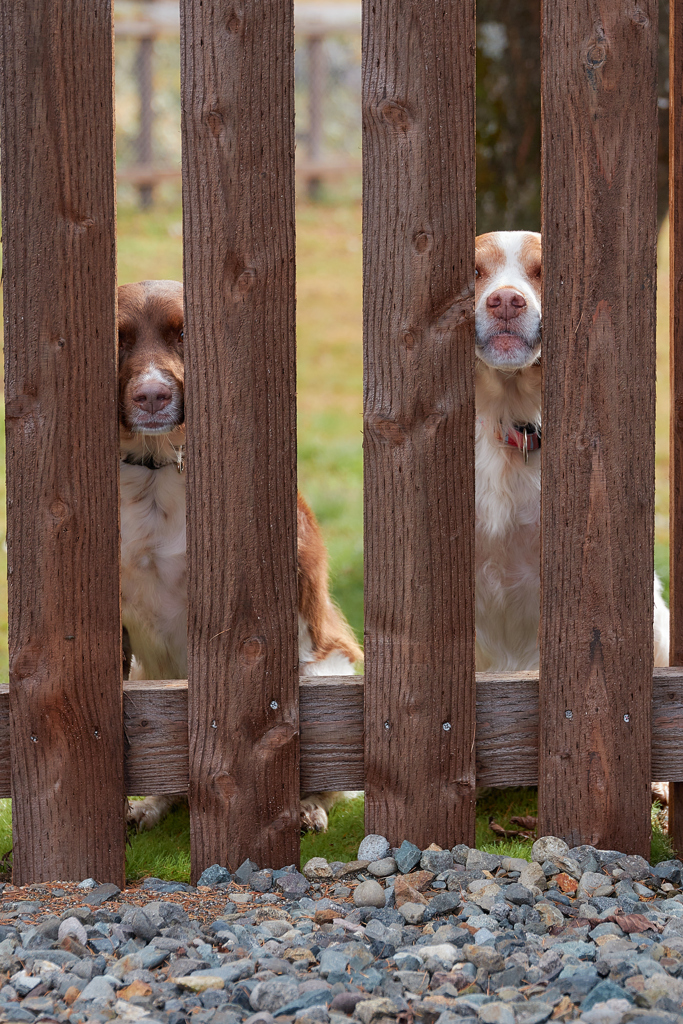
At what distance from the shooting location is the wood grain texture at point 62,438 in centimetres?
211

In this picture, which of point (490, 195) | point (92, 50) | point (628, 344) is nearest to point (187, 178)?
point (92, 50)

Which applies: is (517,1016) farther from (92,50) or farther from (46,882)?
(92,50)

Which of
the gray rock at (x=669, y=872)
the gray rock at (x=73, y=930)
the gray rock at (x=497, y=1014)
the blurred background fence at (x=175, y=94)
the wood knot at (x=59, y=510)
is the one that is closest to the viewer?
the gray rock at (x=497, y=1014)

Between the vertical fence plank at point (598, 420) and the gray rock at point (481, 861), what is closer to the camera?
the vertical fence plank at point (598, 420)

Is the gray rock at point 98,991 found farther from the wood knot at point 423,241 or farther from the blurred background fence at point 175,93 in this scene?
the blurred background fence at point 175,93

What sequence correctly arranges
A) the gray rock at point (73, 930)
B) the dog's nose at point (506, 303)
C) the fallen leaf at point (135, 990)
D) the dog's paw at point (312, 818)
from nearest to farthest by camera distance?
the fallen leaf at point (135, 990), the gray rock at point (73, 930), the dog's nose at point (506, 303), the dog's paw at point (312, 818)

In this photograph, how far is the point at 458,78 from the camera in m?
2.14

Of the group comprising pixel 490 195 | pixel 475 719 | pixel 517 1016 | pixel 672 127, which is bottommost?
pixel 517 1016

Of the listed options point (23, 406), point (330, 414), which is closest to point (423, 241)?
point (23, 406)

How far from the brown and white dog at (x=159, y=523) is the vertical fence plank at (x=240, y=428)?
489 mm

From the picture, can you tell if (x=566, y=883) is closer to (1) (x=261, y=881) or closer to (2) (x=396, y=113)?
(1) (x=261, y=881)

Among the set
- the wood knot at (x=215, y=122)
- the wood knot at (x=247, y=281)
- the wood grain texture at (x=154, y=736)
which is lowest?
the wood grain texture at (x=154, y=736)

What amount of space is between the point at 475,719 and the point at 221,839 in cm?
60

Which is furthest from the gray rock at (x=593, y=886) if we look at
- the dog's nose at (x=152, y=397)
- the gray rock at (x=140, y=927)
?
the dog's nose at (x=152, y=397)
